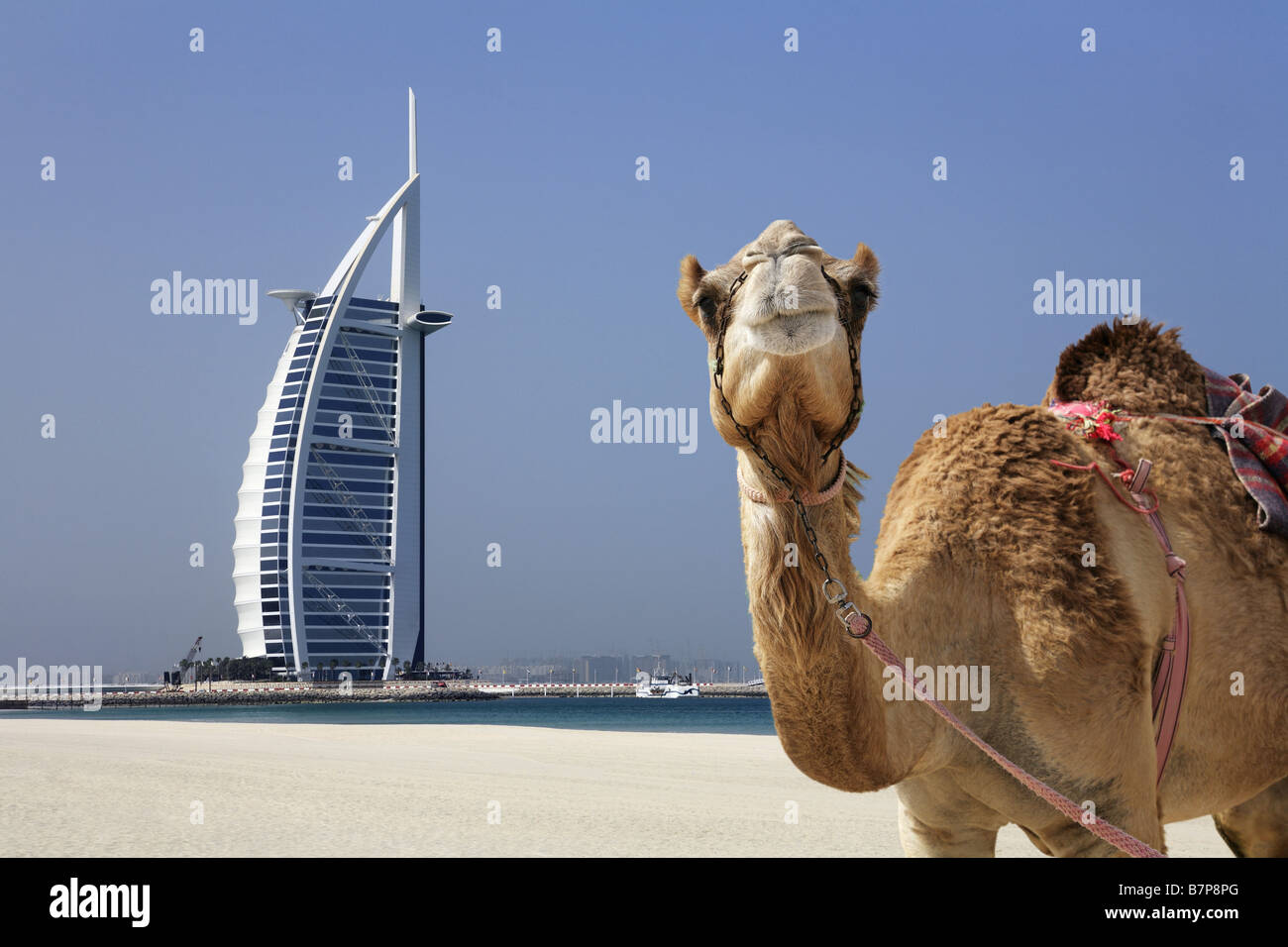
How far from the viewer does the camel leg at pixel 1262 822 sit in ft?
14.5

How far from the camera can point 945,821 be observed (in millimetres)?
3723

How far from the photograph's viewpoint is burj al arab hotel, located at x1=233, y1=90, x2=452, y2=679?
97.4 m

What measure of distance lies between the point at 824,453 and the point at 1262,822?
2.96m

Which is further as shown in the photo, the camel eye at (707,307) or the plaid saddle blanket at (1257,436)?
the plaid saddle blanket at (1257,436)

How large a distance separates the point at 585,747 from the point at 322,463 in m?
79.5

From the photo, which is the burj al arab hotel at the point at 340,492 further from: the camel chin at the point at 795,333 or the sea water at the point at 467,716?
the camel chin at the point at 795,333

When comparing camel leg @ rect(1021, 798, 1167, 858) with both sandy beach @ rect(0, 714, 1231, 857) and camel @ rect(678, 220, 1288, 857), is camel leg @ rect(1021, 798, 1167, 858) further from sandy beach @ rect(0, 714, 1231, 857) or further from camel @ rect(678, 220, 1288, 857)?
sandy beach @ rect(0, 714, 1231, 857)

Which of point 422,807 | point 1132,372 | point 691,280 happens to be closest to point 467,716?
point 422,807

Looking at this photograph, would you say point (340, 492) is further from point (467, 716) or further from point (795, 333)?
point (795, 333)

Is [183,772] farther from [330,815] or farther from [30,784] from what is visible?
[330,815]

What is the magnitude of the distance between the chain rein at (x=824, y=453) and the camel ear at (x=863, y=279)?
8cm

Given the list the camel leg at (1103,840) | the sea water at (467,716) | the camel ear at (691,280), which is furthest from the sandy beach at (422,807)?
the sea water at (467,716)
